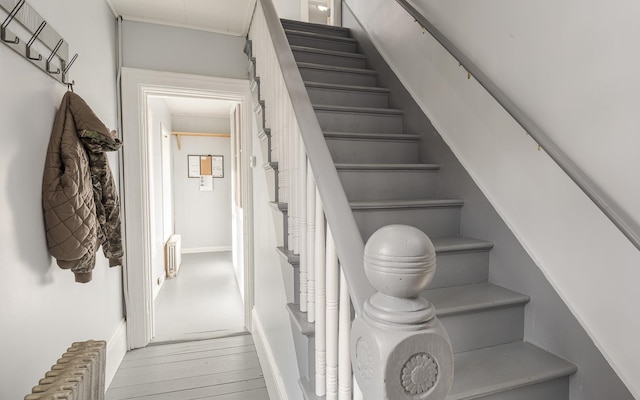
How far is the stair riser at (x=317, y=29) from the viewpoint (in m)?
2.82

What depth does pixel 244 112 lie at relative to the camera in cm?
280

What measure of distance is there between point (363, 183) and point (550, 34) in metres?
0.98

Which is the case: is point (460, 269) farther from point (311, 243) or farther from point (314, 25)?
point (314, 25)

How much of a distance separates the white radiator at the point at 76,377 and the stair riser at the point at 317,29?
2627mm

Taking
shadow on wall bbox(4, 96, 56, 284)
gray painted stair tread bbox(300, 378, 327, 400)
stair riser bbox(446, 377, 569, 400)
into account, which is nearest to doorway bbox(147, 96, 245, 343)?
shadow on wall bbox(4, 96, 56, 284)

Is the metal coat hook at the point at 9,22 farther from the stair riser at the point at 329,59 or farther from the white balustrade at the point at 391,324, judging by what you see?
the stair riser at the point at 329,59

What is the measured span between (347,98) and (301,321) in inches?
61.9

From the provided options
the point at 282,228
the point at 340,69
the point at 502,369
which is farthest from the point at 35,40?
the point at 502,369

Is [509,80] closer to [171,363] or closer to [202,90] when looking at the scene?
[202,90]

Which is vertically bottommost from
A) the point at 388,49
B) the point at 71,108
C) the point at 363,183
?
the point at 363,183

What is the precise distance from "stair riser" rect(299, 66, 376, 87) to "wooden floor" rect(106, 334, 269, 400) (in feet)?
6.96

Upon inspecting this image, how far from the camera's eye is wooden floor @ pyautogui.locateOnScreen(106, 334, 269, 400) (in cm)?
204

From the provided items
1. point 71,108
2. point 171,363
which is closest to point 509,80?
point 71,108

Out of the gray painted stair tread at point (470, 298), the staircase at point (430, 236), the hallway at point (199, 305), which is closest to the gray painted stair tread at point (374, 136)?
the staircase at point (430, 236)
